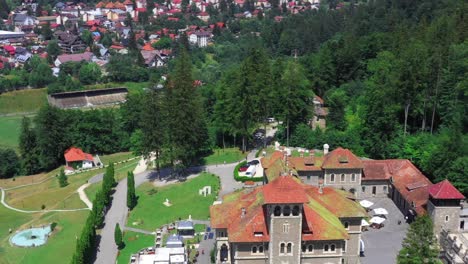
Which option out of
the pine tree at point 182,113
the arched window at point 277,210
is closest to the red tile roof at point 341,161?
the pine tree at point 182,113

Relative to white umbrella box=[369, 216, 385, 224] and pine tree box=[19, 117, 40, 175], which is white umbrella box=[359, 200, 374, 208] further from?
pine tree box=[19, 117, 40, 175]

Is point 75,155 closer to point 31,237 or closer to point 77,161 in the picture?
point 77,161

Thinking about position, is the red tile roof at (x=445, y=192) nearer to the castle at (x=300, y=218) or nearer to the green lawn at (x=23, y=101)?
the castle at (x=300, y=218)

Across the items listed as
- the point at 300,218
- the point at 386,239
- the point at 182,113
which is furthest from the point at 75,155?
the point at 300,218

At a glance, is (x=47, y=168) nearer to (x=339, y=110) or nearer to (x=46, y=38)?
(x=339, y=110)

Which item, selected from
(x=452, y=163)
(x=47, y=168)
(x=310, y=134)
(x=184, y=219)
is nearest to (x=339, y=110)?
(x=310, y=134)

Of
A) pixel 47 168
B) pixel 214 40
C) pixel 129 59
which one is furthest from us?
pixel 214 40
